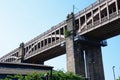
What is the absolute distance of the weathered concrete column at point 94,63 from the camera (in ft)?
229

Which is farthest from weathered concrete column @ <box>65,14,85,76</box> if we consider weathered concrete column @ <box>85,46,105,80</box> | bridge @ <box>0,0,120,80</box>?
weathered concrete column @ <box>85,46,105,80</box>

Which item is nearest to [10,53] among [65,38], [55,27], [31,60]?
[31,60]

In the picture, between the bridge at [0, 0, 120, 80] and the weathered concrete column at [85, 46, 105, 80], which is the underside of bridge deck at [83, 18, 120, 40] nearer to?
the bridge at [0, 0, 120, 80]

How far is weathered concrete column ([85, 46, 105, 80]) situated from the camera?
69.7 meters

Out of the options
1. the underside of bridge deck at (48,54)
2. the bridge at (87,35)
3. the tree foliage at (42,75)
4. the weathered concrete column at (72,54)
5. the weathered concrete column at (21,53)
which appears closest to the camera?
the tree foliage at (42,75)

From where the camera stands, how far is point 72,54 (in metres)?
68.6

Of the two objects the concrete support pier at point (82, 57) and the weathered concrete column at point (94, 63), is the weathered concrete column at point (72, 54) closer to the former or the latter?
the concrete support pier at point (82, 57)

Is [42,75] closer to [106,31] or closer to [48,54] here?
[106,31]

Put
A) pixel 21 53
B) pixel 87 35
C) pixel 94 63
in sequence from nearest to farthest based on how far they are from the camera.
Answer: pixel 87 35 < pixel 94 63 < pixel 21 53

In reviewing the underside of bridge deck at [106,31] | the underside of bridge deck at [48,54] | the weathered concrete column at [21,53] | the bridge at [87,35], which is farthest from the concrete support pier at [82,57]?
the weathered concrete column at [21,53]

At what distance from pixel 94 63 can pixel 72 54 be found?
6.55m

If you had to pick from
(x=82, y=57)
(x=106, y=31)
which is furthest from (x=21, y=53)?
(x=106, y=31)

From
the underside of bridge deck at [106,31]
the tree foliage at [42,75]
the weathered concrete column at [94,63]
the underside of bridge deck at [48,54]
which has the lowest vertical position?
the tree foliage at [42,75]

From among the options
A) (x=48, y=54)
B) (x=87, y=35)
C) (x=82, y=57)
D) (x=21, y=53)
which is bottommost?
(x=82, y=57)
